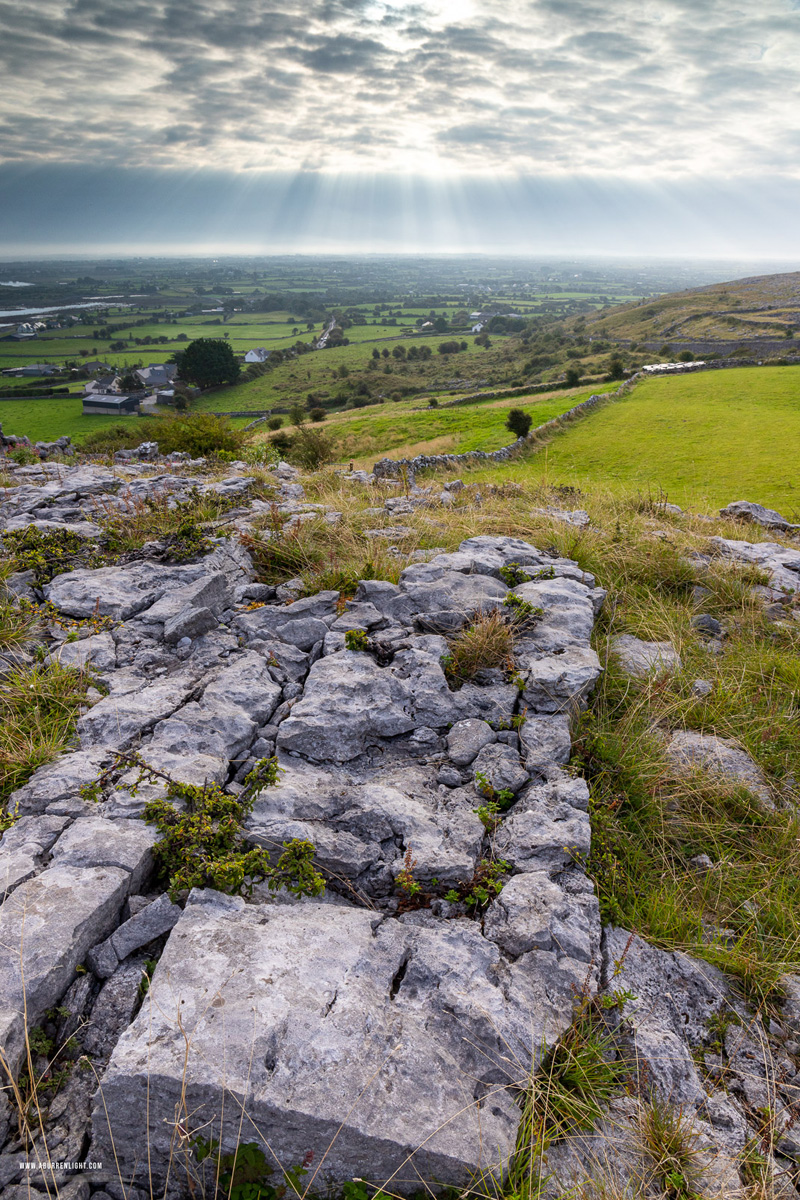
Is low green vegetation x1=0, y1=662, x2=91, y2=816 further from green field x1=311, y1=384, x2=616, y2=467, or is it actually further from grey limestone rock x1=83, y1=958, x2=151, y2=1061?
green field x1=311, y1=384, x2=616, y2=467

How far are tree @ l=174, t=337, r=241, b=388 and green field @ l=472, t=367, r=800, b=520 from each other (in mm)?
70511

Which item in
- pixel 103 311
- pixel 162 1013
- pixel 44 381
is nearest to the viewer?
pixel 162 1013

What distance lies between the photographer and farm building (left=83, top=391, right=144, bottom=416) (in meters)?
66.9

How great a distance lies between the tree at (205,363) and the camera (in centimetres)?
8838

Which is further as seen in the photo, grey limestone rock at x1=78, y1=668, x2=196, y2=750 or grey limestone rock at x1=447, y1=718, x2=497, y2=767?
grey limestone rock at x1=447, y1=718, x2=497, y2=767

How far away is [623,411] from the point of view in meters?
37.2

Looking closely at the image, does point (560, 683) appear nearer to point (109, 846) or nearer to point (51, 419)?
point (109, 846)

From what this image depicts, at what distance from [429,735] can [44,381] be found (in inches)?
4049

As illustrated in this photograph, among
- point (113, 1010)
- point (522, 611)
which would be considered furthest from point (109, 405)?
point (113, 1010)

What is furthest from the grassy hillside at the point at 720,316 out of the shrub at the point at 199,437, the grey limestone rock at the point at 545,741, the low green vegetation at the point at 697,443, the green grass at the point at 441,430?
the grey limestone rock at the point at 545,741

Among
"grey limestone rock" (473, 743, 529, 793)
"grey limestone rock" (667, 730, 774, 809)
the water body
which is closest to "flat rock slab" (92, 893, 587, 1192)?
"grey limestone rock" (473, 743, 529, 793)

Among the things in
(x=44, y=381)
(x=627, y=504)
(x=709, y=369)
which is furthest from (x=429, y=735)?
(x=44, y=381)

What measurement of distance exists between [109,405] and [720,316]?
9124 centimetres

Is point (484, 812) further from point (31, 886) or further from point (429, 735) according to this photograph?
point (31, 886)
